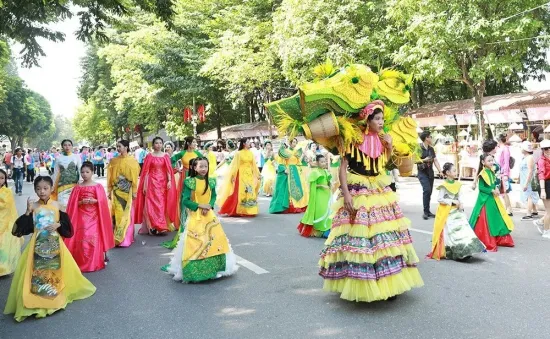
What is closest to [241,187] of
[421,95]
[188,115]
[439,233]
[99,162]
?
[439,233]

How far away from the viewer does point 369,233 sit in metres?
4.46

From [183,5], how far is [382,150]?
28551mm

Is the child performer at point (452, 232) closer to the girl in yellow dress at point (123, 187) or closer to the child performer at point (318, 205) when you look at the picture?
the child performer at point (318, 205)

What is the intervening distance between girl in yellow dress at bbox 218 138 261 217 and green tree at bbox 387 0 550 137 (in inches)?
Result: 356

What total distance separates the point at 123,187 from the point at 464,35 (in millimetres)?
12934

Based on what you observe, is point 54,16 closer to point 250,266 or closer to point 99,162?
point 250,266

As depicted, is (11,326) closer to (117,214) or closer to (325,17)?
(117,214)

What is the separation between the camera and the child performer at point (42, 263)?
15.6 feet

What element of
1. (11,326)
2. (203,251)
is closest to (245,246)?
(203,251)

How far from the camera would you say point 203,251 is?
224 inches

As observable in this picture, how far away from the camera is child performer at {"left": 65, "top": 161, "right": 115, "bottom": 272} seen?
255 inches

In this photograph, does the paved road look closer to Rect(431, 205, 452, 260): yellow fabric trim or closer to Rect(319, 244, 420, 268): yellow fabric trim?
Rect(431, 205, 452, 260): yellow fabric trim

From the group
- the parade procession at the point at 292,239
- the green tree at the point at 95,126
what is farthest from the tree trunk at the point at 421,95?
the green tree at the point at 95,126

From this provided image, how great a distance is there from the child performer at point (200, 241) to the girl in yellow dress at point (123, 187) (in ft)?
8.15
